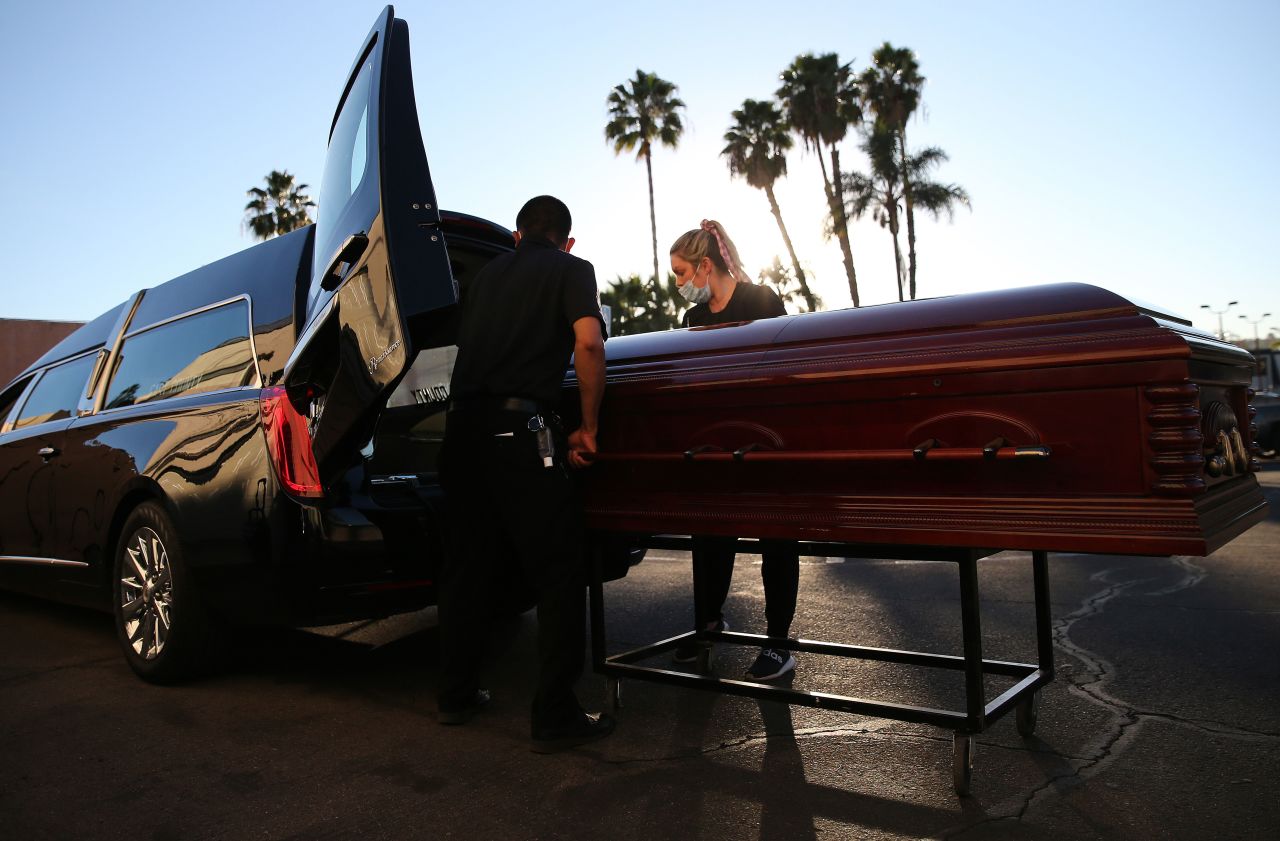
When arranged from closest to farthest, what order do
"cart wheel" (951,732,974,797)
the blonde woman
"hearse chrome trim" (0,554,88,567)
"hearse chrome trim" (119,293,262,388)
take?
"cart wheel" (951,732,974,797) < "hearse chrome trim" (119,293,262,388) < the blonde woman < "hearse chrome trim" (0,554,88,567)

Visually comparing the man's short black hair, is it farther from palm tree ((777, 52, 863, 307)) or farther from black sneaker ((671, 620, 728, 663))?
palm tree ((777, 52, 863, 307))

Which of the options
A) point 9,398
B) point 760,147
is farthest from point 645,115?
point 9,398

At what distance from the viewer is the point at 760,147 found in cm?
3350

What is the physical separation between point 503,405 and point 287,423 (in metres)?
0.85

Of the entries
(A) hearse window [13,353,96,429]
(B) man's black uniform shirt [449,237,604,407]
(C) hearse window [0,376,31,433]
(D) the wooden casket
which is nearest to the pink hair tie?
(D) the wooden casket

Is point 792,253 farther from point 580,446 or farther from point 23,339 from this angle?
point 580,446

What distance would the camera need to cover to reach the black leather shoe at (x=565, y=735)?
10.4 feet

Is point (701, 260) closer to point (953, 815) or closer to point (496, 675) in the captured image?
point (496, 675)

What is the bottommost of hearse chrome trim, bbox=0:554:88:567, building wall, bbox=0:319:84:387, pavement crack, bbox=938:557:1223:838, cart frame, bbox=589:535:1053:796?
pavement crack, bbox=938:557:1223:838

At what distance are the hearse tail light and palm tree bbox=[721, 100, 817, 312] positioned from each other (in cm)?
3066

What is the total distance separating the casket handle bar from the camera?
8.35 ft

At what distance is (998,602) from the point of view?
17.4 ft

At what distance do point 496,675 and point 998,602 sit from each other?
2795 millimetres

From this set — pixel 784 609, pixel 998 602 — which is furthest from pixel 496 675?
pixel 998 602
